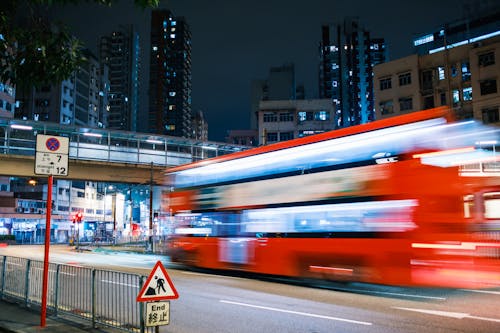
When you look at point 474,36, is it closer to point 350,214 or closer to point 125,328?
point 350,214

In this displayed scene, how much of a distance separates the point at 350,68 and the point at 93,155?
118641 mm

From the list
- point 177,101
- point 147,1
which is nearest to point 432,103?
point 147,1

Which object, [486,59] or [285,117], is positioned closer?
[486,59]

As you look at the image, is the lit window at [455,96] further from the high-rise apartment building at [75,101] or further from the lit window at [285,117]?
the high-rise apartment building at [75,101]

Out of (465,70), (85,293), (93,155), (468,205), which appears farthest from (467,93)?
(85,293)

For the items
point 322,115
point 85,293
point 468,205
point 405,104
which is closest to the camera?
point 85,293

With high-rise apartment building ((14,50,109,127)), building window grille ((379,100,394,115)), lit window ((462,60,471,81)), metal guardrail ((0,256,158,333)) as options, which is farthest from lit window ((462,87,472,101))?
high-rise apartment building ((14,50,109,127))

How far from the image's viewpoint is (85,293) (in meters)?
10.1

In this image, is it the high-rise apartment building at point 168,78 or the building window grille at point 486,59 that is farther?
the high-rise apartment building at point 168,78

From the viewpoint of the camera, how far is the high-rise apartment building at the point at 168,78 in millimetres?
185125

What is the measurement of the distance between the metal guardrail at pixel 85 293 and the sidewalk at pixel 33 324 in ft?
0.72

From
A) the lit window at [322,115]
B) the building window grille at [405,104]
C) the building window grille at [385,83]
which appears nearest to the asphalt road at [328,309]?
the building window grille at [405,104]

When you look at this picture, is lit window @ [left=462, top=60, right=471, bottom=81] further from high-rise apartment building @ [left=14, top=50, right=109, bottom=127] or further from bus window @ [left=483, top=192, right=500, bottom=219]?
high-rise apartment building @ [left=14, top=50, right=109, bottom=127]

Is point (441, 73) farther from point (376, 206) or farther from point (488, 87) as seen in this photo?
point (376, 206)
